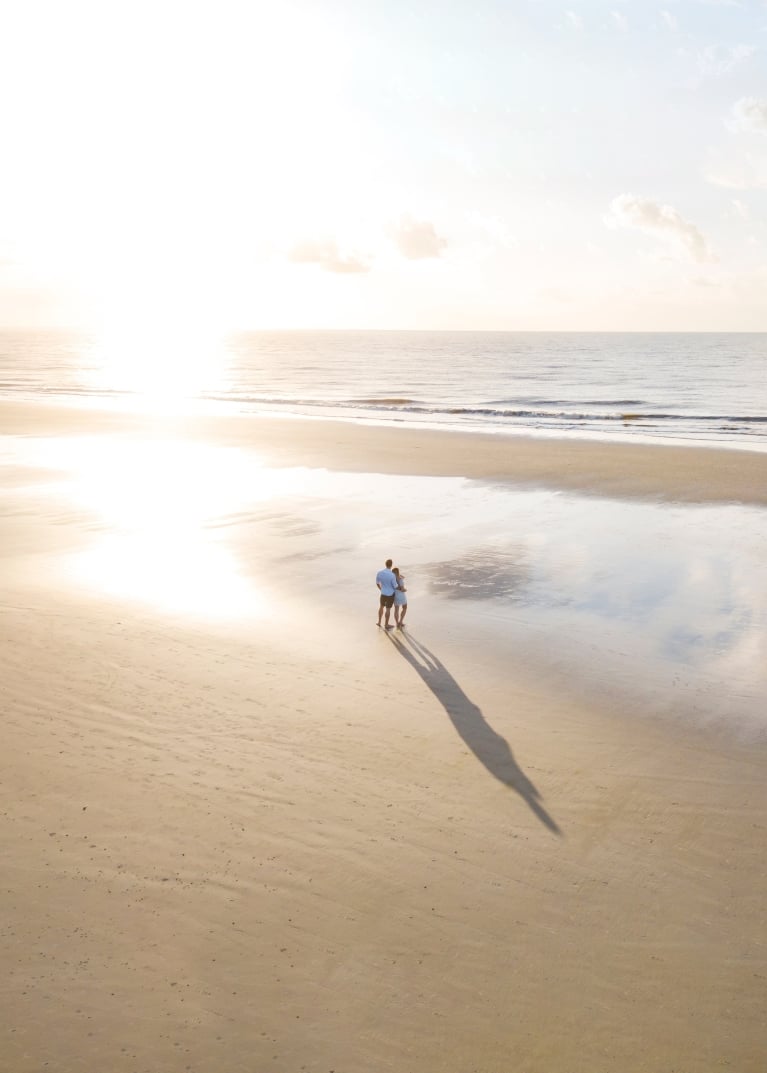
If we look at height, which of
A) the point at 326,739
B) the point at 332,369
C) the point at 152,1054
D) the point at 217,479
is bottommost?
the point at 152,1054

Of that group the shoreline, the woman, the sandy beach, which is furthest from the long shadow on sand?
the shoreline

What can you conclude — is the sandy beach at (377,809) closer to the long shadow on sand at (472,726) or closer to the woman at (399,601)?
the long shadow on sand at (472,726)

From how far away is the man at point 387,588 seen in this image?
46.6ft

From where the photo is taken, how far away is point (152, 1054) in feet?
19.9

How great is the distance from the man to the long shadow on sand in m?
0.58

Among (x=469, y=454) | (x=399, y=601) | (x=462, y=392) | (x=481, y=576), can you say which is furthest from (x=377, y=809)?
(x=462, y=392)

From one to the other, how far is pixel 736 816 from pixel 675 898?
5.74 feet

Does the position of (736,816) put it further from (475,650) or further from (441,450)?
(441,450)

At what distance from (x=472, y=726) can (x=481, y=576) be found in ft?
22.2

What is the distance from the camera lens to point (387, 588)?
14.3 m

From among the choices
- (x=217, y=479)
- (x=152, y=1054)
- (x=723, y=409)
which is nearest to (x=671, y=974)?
(x=152, y=1054)

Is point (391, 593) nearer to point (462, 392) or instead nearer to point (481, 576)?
point (481, 576)

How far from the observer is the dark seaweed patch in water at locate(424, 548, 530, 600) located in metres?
16.3

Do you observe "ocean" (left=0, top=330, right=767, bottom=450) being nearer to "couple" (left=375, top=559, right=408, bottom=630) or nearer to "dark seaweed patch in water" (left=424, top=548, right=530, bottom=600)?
"dark seaweed patch in water" (left=424, top=548, right=530, bottom=600)
